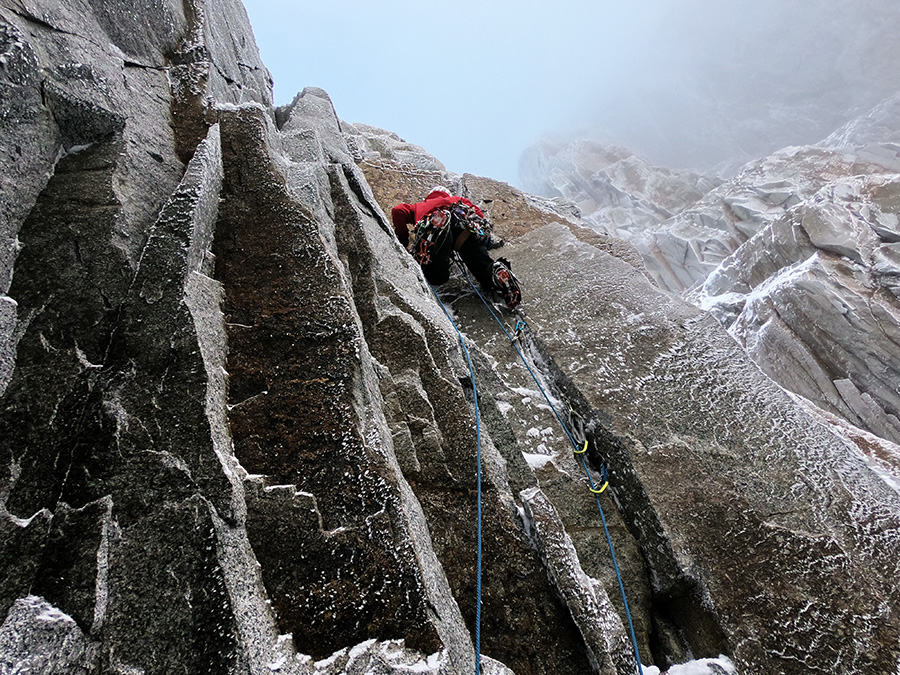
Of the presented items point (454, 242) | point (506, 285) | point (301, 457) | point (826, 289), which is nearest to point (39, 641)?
point (301, 457)

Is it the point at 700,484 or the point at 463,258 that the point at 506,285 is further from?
the point at 700,484

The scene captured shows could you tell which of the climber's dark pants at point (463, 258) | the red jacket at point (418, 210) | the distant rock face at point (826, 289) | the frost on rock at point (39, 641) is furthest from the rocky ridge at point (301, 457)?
the distant rock face at point (826, 289)

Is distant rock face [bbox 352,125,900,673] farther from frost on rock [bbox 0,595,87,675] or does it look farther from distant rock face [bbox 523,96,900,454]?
distant rock face [bbox 523,96,900,454]

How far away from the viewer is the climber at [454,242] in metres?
6.45

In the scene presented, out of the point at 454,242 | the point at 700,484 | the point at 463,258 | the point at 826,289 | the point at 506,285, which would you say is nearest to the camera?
the point at 700,484

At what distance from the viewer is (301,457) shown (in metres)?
2.72

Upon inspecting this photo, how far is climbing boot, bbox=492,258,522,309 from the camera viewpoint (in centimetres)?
620

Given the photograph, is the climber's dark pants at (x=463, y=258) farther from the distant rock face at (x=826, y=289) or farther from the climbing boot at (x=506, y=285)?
the distant rock face at (x=826, y=289)

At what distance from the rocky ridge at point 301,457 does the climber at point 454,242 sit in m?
1.58

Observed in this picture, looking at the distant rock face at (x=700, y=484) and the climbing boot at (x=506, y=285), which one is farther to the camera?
the climbing boot at (x=506, y=285)

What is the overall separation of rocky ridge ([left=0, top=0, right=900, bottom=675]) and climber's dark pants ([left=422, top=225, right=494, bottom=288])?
1.56 metres

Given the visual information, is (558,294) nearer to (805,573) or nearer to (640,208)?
(805,573)

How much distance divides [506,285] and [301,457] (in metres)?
4.26

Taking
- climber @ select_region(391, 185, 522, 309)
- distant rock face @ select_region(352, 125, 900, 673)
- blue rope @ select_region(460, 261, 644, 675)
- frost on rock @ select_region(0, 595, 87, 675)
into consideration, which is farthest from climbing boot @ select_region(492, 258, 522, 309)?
frost on rock @ select_region(0, 595, 87, 675)
